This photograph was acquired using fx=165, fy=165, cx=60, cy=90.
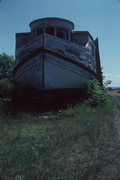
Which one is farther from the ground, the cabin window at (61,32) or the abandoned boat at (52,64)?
the cabin window at (61,32)

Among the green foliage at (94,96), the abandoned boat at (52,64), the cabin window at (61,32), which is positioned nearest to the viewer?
the abandoned boat at (52,64)

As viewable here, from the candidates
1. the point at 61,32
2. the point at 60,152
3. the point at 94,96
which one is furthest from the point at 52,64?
the point at 60,152

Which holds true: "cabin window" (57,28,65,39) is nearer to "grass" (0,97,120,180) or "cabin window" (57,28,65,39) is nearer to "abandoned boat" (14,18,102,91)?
"abandoned boat" (14,18,102,91)

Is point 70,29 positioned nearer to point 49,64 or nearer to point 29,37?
point 29,37

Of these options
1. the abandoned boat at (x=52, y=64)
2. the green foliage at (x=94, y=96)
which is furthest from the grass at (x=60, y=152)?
the abandoned boat at (x=52, y=64)

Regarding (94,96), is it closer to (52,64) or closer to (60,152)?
(52,64)

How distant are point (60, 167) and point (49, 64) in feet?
25.4

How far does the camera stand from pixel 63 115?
320 inches

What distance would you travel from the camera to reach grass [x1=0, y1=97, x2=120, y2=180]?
9.93ft

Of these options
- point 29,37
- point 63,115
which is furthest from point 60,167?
point 29,37

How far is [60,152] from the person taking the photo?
13.1ft

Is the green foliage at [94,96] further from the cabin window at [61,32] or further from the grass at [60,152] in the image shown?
the cabin window at [61,32]

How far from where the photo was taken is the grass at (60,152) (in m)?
3.03

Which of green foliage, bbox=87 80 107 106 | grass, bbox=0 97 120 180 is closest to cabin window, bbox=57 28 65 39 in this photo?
green foliage, bbox=87 80 107 106
